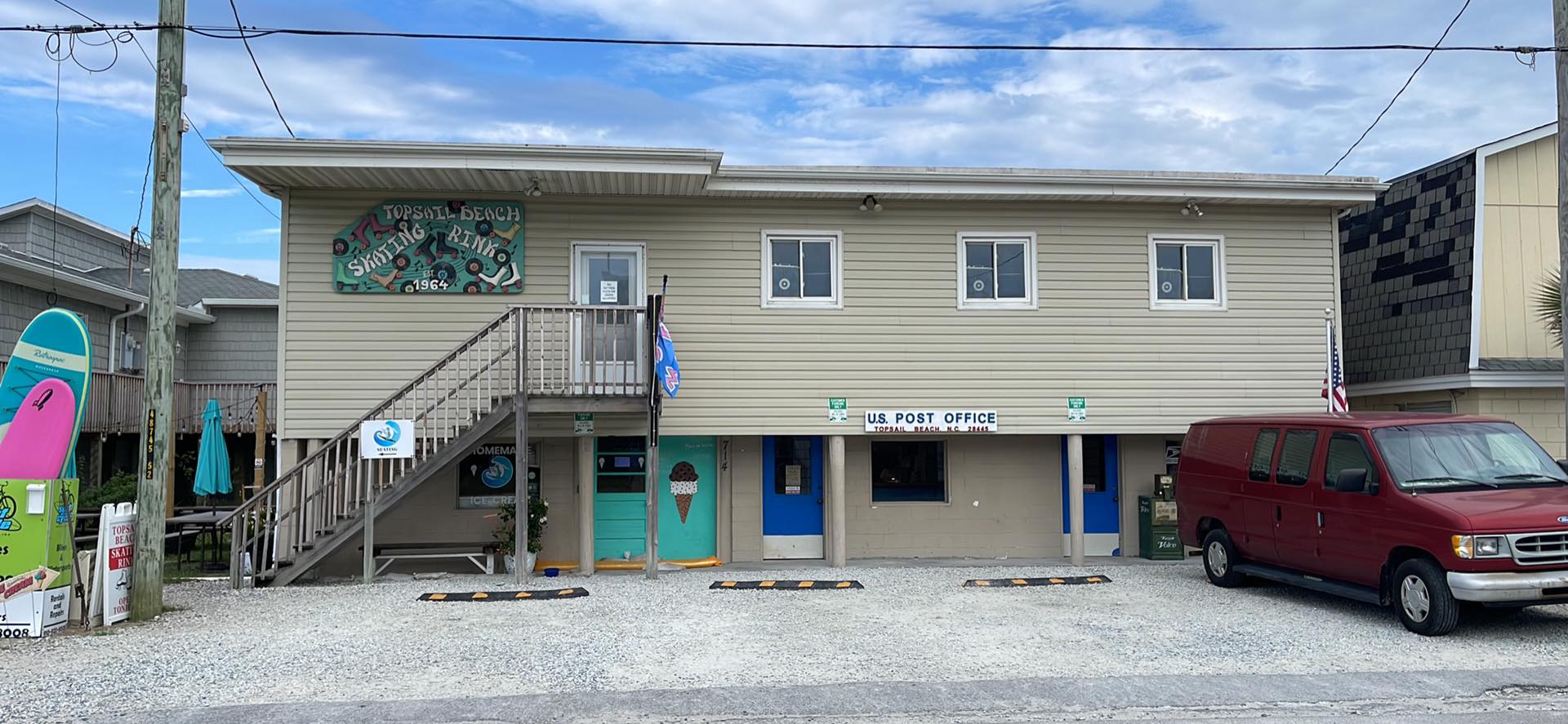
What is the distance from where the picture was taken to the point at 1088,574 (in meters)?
12.6

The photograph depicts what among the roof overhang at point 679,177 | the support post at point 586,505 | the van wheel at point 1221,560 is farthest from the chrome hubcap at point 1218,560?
the support post at point 586,505

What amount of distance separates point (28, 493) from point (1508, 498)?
12.2m

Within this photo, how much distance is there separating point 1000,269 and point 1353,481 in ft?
18.0

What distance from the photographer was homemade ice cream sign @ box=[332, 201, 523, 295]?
508 inches

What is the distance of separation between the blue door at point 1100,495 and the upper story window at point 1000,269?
2.28 m

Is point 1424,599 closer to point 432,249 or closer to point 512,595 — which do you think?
point 512,595

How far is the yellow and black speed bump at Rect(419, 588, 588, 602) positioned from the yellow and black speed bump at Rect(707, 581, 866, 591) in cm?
153

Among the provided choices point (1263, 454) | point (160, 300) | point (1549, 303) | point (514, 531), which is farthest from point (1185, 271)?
point (160, 300)

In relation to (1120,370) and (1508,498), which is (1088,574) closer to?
(1120,370)

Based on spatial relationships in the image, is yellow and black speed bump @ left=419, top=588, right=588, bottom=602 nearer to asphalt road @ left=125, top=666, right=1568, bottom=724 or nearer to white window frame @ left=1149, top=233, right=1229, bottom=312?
asphalt road @ left=125, top=666, right=1568, bottom=724

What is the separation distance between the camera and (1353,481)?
938 cm

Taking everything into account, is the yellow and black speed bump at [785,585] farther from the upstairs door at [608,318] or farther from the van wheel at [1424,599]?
the van wheel at [1424,599]

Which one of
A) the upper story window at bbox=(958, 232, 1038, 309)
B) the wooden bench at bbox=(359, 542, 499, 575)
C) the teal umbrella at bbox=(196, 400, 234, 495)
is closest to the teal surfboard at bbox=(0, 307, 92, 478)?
the wooden bench at bbox=(359, 542, 499, 575)

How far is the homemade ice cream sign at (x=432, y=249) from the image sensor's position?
12898 mm
